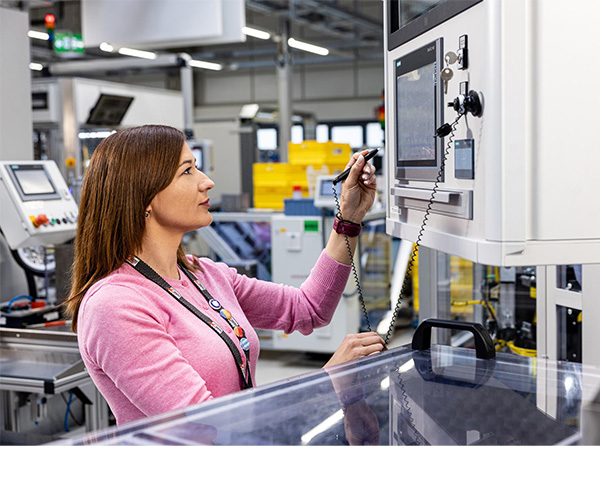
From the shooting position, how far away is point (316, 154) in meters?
6.36

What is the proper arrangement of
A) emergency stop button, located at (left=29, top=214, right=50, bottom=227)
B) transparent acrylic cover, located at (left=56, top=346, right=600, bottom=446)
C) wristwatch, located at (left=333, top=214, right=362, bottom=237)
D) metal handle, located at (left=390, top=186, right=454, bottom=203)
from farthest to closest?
1. emergency stop button, located at (left=29, top=214, right=50, bottom=227)
2. wristwatch, located at (left=333, top=214, right=362, bottom=237)
3. metal handle, located at (left=390, top=186, right=454, bottom=203)
4. transparent acrylic cover, located at (left=56, top=346, right=600, bottom=446)

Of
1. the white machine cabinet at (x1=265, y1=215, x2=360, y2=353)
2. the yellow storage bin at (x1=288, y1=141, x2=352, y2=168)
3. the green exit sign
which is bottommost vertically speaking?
the white machine cabinet at (x1=265, y1=215, x2=360, y2=353)

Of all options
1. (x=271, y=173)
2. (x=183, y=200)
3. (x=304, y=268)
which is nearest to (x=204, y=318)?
(x=183, y=200)

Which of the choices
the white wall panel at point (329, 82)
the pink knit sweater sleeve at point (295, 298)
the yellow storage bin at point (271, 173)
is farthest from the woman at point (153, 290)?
the white wall panel at point (329, 82)

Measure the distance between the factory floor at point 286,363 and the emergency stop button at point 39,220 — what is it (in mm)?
2258

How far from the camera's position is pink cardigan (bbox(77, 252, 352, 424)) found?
1.38 metres

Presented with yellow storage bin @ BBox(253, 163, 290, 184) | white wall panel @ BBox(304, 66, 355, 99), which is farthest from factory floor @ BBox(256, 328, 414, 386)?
white wall panel @ BBox(304, 66, 355, 99)

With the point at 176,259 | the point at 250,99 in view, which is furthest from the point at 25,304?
the point at 250,99

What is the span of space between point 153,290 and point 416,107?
667mm

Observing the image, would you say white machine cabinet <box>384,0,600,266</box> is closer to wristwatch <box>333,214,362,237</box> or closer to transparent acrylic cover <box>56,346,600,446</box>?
transparent acrylic cover <box>56,346,600,446</box>

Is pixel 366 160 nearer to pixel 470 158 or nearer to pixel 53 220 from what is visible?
pixel 470 158

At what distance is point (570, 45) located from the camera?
3.53 feet

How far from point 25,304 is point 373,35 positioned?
11189 mm
